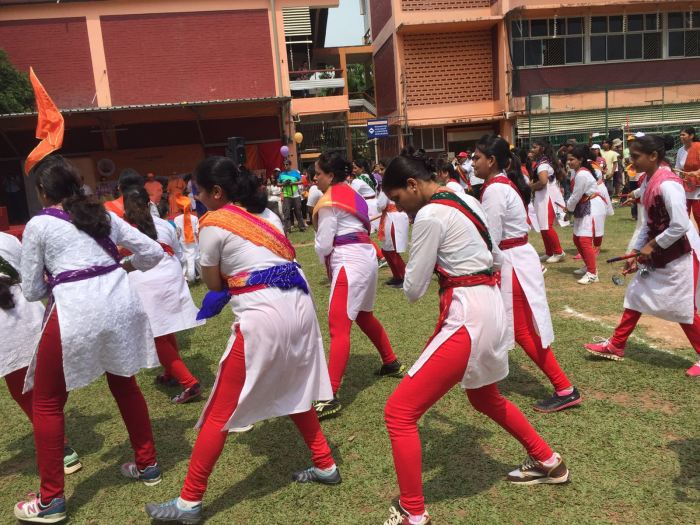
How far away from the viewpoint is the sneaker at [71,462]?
354 centimetres

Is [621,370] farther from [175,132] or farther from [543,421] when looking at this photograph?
[175,132]

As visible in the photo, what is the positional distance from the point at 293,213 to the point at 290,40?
32.8 ft

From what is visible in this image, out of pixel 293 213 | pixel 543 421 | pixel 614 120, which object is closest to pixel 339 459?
pixel 543 421

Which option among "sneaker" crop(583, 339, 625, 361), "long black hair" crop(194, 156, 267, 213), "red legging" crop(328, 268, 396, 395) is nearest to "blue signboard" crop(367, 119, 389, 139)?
"sneaker" crop(583, 339, 625, 361)

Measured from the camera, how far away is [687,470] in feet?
10.0

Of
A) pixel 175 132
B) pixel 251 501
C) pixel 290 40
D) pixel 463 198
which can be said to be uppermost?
pixel 290 40

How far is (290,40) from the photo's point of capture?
22.3 metres

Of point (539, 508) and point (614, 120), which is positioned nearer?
point (539, 508)

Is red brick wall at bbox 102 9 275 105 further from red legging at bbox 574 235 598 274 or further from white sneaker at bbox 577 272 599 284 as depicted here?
white sneaker at bbox 577 272 599 284

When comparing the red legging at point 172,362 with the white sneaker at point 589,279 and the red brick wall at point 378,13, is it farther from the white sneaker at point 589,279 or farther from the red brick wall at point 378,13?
the red brick wall at point 378,13

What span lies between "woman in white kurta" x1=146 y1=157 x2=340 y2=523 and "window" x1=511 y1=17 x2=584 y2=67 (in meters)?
21.4

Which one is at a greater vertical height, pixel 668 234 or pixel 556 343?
pixel 668 234

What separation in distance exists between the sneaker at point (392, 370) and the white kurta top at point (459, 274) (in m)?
2.02

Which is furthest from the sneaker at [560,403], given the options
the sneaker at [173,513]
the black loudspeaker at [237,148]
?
the black loudspeaker at [237,148]
